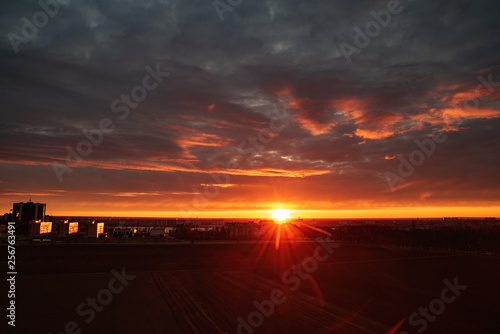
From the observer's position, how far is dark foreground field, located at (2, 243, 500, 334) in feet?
40.3

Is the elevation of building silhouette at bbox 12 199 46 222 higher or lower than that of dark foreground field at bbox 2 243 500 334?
higher

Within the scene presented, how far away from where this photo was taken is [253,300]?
631 inches

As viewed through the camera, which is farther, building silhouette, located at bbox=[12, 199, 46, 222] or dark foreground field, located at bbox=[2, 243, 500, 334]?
building silhouette, located at bbox=[12, 199, 46, 222]

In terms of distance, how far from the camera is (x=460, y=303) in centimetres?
1580

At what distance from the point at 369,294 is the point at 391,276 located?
735 centimetres

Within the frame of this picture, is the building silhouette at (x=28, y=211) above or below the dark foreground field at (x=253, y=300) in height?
above

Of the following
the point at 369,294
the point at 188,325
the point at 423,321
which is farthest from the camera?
the point at 369,294

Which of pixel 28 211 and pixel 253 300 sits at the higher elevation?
pixel 28 211

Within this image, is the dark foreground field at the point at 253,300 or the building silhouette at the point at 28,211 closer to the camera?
the dark foreground field at the point at 253,300

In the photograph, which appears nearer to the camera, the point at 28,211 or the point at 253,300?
the point at 253,300

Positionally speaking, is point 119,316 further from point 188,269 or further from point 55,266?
point 55,266

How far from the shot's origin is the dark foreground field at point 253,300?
484 inches

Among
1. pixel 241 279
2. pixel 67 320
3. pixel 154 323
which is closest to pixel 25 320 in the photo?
pixel 67 320

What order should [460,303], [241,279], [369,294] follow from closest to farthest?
1. [460,303]
2. [369,294]
3. [241,279]
